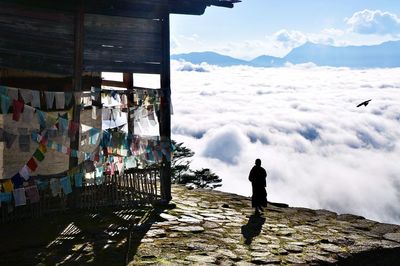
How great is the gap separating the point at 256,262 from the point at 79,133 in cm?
536

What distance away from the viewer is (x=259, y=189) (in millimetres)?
12516

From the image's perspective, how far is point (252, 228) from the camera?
11.0 meters

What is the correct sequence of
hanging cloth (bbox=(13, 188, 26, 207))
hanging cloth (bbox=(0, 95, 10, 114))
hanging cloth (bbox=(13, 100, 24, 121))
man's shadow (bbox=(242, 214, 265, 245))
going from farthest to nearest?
man's shadow (bbox=(242, 214, 265, 245))
hanging cloth (bbox=(13, 188, 26, 207))
hanging cloth (bbox=(13, 100, 24, 121))
hanging cloth (bbox=(0, 95, 10, 114))

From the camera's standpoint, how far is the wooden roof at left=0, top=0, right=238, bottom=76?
1011 centimetres

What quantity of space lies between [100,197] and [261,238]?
15.1 ft

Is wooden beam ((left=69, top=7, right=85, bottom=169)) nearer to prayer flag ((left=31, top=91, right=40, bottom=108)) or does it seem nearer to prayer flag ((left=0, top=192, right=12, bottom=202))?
prayer flag ((left=31, top=91, right=40, bottom=108))

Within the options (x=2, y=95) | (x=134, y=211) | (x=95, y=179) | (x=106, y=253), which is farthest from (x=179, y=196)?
(x=2, y=95)

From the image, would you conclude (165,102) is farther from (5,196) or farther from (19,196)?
(5,196)

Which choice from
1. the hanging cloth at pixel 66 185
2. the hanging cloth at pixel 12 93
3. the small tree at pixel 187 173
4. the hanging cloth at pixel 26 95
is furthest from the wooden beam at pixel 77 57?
the small tree at pixel 187 173

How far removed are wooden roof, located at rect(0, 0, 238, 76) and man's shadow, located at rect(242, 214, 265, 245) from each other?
4.91m

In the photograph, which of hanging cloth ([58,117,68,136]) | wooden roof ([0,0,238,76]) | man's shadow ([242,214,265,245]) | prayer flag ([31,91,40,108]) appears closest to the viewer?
prayer flag ([31,91,40,108])

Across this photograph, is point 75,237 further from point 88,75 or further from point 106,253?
point 88,75

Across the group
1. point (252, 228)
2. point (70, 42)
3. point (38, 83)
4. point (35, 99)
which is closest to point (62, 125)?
point (35, 99)

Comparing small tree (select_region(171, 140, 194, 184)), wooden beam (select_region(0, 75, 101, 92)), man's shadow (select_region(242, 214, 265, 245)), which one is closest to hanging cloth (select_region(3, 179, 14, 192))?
wooden beam (select_region(0, 75, 101, 92))
